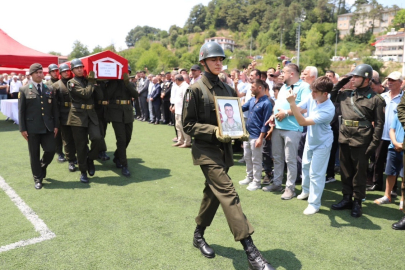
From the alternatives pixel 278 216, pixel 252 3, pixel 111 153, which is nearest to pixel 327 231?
pixel 278 216

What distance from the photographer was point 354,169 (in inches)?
181

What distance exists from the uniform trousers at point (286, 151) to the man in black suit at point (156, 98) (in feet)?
27.9

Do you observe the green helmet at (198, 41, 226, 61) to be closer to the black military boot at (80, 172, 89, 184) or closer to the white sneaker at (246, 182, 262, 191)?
the white sneaker at (246, 182, 262, 191)

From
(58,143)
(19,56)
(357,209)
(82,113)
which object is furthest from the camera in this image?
(19,56)

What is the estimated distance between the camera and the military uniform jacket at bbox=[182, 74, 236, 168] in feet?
10.1

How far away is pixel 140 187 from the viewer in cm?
557

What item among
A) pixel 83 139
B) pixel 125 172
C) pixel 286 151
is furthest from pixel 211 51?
pixel 125 172

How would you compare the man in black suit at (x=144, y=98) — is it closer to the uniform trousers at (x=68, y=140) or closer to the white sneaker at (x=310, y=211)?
the uniform trousers at (x=68, y=140)

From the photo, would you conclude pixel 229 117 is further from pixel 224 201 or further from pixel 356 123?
pixel 356 123

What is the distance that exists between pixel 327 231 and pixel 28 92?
5.07 metres

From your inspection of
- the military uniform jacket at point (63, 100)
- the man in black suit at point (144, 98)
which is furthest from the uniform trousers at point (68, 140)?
the man in black suit at point (144, 98)

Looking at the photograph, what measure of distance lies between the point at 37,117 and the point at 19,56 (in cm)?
715

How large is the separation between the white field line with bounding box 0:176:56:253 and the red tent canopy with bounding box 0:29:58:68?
7167 mm

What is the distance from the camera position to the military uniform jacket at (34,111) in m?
5.35
